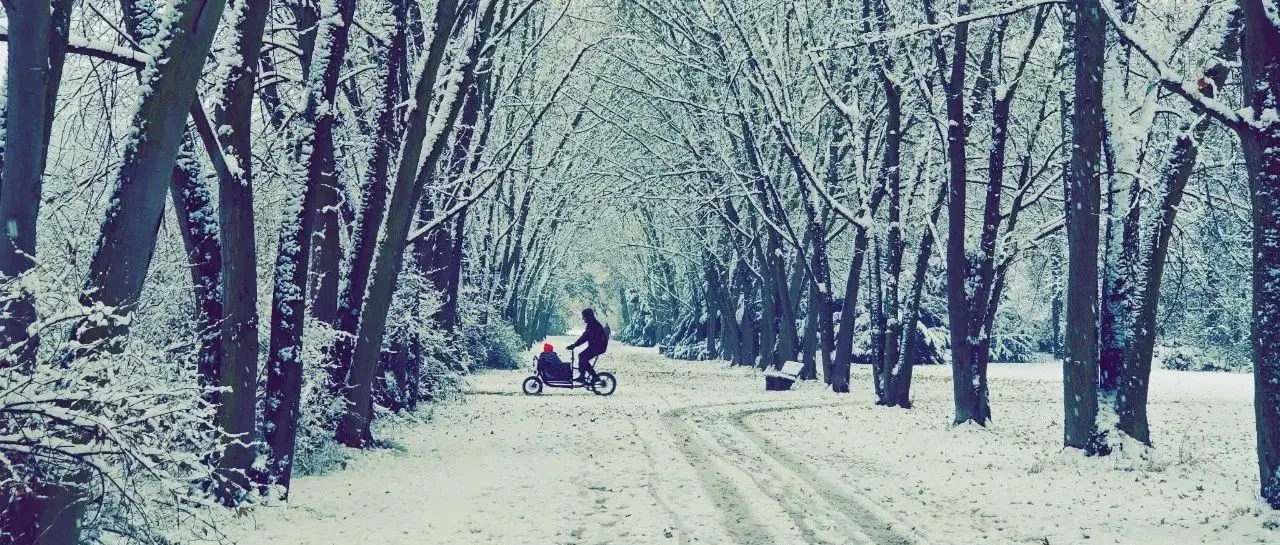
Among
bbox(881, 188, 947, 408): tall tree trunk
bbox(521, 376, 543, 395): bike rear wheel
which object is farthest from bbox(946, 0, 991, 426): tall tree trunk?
bbox(521, 376, 543, 395): bike rear wheel

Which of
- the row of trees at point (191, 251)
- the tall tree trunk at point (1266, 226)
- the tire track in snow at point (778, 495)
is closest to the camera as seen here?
the row of trees at point (191, 251)

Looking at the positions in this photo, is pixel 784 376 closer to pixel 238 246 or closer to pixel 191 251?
pixel 238 246

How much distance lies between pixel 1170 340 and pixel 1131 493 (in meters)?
39.4

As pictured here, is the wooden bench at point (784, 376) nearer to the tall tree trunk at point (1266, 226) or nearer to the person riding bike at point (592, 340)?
the person riding bike at point (592, 340)

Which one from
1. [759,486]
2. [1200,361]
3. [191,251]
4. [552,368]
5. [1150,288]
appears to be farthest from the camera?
[1200,361]

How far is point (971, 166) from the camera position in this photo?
2369 cm

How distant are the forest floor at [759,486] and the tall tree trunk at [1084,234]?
56 centimetres

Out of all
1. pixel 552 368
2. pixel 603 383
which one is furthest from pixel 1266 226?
pixel 552 368

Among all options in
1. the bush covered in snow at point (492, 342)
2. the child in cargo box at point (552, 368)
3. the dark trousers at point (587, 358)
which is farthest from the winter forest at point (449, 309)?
the bush covered in snow at point (492, 342)

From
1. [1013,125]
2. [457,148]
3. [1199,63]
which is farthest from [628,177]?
[1199,63]

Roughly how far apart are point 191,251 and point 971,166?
1900 centimetres

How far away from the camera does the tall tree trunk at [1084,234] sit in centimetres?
1212

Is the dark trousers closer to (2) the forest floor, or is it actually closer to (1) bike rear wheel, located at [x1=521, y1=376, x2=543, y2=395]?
(1) bike rear wheel, located at [x1=521, y1=376, x2=543, y2=395]

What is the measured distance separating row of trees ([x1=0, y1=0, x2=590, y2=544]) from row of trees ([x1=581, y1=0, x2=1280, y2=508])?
21.6ft
